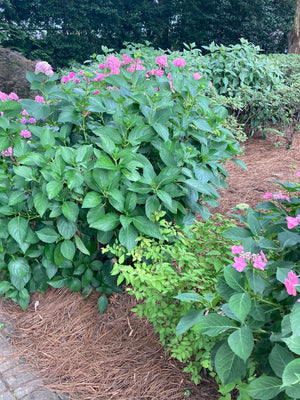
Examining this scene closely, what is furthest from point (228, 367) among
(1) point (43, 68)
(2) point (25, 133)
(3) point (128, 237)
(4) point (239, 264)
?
(1) point (43, 68)

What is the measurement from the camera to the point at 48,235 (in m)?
1.92

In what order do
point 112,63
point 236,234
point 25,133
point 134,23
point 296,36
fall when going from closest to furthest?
1. point 236,234
2. point 25,133
3. point 112,63
4. point 296,36
5. point 134,23

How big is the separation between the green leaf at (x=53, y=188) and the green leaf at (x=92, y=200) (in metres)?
0.14

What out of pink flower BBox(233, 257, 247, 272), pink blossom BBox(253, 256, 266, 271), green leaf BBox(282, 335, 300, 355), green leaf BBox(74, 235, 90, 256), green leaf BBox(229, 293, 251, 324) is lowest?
green leaf BBox(74, 235, 90, 256)

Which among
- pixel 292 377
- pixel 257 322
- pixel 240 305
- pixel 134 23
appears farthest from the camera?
pixel 134 23

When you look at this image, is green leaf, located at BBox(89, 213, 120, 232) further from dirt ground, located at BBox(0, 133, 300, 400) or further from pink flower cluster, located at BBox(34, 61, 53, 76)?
pink flower cluster, located at BBox(34, 61, 53, 76)

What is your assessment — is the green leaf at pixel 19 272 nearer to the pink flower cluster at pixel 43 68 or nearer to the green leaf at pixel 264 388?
the pink flower cluster at pixel 43 68

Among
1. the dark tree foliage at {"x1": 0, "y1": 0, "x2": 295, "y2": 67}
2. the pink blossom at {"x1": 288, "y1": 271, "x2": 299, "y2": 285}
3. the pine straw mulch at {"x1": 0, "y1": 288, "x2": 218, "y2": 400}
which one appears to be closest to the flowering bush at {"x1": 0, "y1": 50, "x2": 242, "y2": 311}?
the pine straw mulch at {"x1": 0, "y1": 288, "x2": 218, "y2": 400}

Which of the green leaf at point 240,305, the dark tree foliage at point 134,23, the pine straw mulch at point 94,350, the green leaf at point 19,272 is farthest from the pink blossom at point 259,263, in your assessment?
the dark tree foliage at point 134,23

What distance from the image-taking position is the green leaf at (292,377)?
0.87 metres

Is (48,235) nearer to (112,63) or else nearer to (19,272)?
(19,272)

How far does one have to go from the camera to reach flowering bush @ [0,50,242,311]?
70.4 inches

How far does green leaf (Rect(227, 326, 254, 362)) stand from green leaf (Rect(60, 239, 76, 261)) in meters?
1.06

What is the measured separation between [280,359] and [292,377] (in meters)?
0.18
